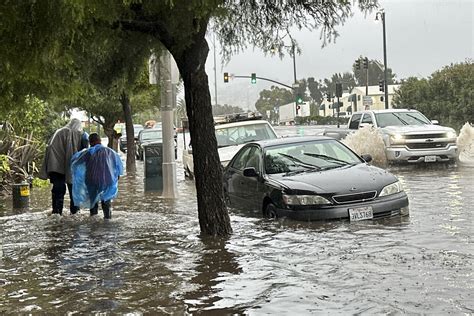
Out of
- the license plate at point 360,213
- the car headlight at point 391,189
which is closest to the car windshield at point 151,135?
the car headlight at point 391,189

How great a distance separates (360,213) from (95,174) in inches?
180

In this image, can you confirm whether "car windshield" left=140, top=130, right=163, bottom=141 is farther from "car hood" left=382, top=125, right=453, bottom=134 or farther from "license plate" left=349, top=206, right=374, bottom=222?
"license plate" left=349, top=206, right=374, bottom=222

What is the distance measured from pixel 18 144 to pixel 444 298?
14.7 metres

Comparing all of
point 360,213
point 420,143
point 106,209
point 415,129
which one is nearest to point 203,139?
point 360,213

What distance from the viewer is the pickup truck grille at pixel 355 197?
887 centimetres

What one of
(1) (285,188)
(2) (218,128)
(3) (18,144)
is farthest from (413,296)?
(3) (18,144)

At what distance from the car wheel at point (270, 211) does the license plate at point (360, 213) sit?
1124 mm

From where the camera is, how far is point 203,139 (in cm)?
862

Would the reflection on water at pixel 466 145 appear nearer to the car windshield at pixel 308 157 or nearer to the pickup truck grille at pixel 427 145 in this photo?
the pickup truck grille at pixel 427 145

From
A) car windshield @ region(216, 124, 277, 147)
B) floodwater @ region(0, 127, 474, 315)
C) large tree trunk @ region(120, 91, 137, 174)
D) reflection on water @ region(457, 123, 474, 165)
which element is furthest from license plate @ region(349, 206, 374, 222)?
large tree trunk @ region(120, 91, 137, 174)

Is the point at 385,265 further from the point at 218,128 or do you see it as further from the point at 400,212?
the point at 218,128

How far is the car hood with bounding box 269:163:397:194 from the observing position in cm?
894

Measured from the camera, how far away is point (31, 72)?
7.19m

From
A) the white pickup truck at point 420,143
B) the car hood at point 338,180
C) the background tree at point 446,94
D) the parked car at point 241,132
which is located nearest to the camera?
the car hood at point 338,180
